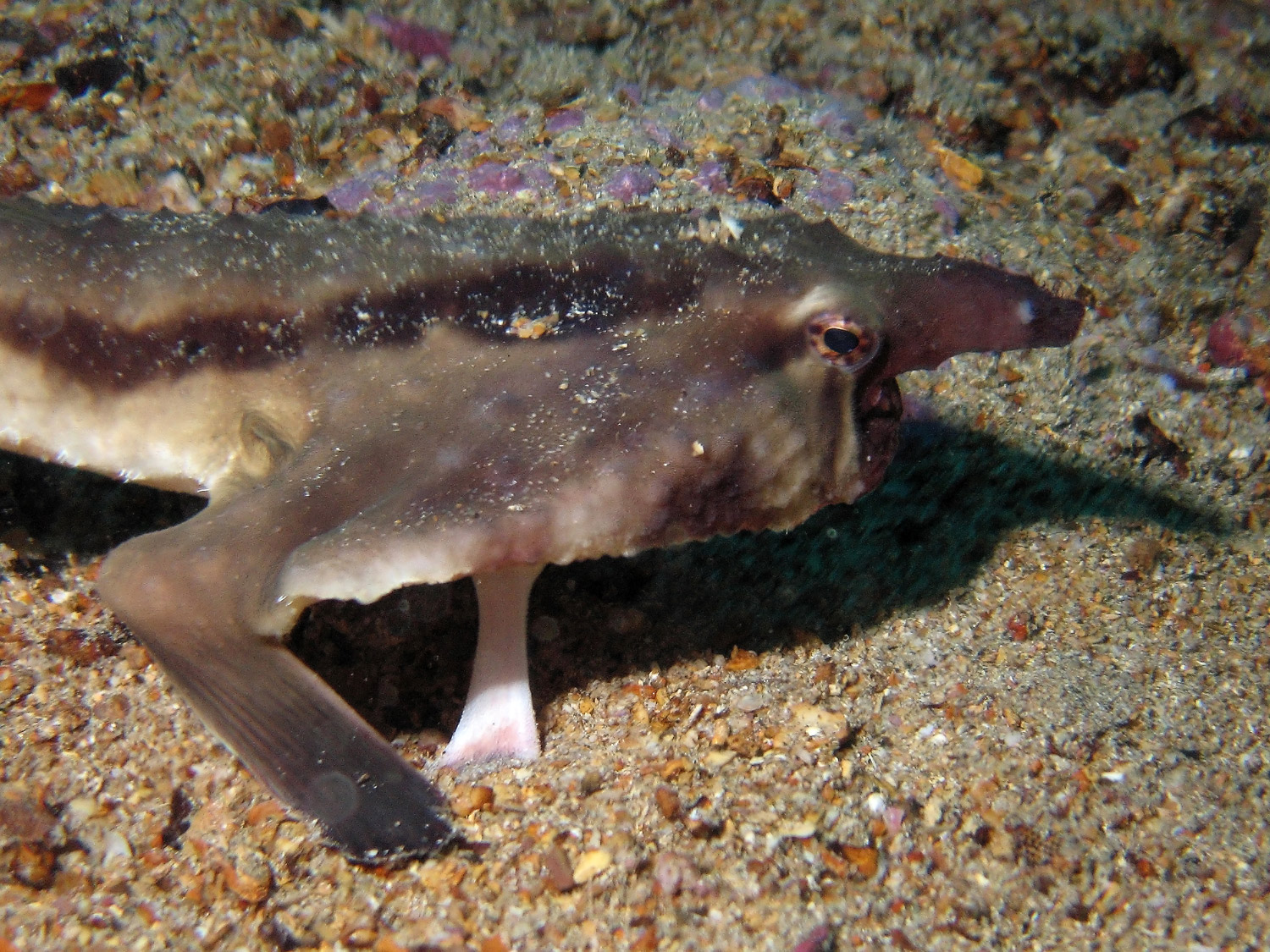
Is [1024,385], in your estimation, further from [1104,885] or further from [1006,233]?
[1104,885]

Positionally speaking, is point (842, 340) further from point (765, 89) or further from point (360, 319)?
point (765, 89)

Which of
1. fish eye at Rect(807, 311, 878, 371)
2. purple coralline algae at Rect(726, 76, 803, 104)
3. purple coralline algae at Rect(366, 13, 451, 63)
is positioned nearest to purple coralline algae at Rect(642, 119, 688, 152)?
purple coralline algae at Rect(726, 76, 803, 104)

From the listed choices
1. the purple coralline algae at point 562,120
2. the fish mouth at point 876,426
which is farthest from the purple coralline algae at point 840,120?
the fish mouth at point 876,426

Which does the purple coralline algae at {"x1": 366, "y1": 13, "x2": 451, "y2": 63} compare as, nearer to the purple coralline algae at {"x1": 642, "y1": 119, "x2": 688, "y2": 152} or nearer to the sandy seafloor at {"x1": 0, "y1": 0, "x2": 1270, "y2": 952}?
the sandy seafloor at {"x1": 0, "y1": 0, "x2": 1270, "y2": 952}

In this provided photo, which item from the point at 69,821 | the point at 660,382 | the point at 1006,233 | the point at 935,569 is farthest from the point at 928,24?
the point at 69,821

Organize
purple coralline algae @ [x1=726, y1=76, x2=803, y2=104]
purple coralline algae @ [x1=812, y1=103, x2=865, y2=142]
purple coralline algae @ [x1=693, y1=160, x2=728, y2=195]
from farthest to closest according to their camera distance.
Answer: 1. purple coralline algae @ [x1=726, y1=76, x2=803, y2=104]
2. purple coralline algae @ [x1=812, y1=103, x2=865, y2=142]
3. purple coralline algae @ [x1=693, y1=160, x2=728, y2=195]

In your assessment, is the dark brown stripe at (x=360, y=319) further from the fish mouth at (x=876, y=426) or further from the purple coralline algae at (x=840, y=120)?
the purple coralline algae at (x=840, y=120)

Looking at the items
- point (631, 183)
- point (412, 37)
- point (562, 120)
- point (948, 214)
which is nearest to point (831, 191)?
point (948, 214)

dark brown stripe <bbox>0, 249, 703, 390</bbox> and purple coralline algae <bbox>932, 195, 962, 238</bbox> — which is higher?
dark brown stripe <bbox>0, 249, 703, 390</bbox>
